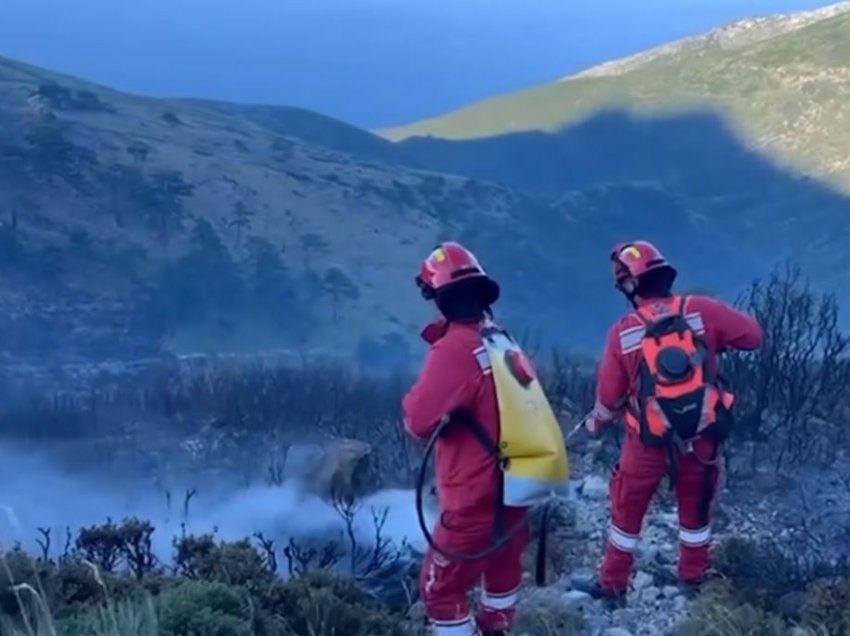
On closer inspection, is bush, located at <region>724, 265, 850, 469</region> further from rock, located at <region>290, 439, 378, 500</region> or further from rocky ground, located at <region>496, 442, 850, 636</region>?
rock, located at <region>290, 439, 378, 500</region>

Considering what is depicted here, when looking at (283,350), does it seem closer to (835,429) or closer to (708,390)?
(835,429)

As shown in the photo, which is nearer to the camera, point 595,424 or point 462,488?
point 462,488

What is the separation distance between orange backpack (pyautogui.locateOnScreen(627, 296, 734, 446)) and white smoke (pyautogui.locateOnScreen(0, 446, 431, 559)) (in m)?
2.98

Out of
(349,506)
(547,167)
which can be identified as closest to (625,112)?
(547,167)

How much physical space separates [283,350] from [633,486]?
29.3m

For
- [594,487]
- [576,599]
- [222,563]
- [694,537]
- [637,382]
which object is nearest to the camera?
[637,382]

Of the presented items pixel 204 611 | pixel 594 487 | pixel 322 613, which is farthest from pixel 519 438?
pixel 594 487

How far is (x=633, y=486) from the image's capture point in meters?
7.34

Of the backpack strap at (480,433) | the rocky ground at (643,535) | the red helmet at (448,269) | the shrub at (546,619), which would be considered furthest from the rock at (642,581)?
the red helmet at (448,269)

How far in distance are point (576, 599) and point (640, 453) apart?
2.72 feet

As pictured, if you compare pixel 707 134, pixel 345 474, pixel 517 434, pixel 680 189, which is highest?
pixel 707 134

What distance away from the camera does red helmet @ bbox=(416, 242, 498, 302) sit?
241 inches

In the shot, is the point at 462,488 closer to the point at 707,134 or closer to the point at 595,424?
the point at 595,424

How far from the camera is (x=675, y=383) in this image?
7031 mm
